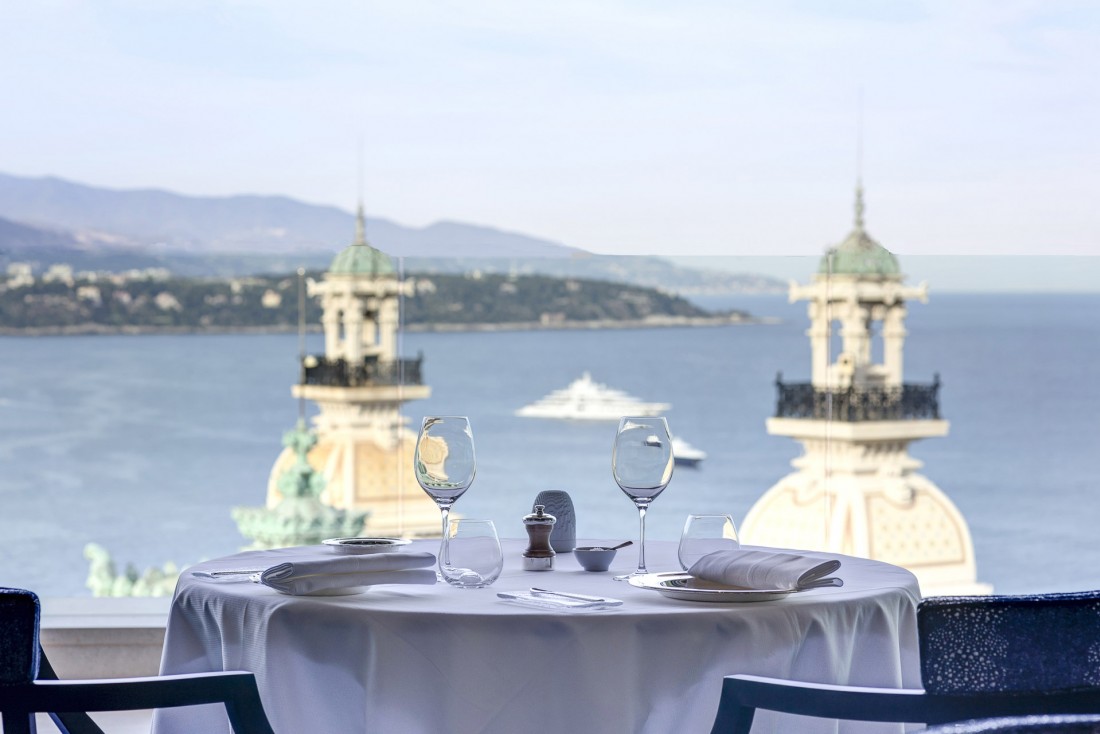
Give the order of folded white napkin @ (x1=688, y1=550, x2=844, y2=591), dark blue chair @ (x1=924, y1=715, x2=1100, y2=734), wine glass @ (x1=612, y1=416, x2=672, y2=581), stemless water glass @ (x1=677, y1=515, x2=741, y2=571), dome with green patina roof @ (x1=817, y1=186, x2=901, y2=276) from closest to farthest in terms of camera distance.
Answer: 1. dark blue chair @ (x1=924, y1=715, x2=1100, y2=734)
2. folded white napkin @ (x1=688, y1=550, x2=844, y2=591)
3. stemless water glass @ (x1=677, y1=515, x2=741, y2=571)
4. wine glass @ (x1=612, y1=416, x2=672, y2=581)
5. dome with green patina roof @ (x1=817, y1=186, x2=901, y2=276)

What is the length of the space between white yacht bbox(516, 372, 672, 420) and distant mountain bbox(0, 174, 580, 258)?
58 centimetres

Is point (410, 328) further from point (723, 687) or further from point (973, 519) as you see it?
point (723, 687)

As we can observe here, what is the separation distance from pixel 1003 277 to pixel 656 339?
4.63 ft

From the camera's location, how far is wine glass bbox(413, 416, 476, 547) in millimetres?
2082

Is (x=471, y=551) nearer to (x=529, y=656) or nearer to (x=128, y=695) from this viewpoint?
(x=529, y=656)

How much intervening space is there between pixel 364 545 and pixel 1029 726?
4.66ft

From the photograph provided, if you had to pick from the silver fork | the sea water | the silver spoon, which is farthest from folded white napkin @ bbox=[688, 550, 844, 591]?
the sea water

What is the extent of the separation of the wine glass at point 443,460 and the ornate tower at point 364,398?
Answer: 2.75m

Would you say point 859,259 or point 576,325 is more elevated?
point 859,259

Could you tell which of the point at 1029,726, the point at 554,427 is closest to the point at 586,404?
the point at 554,427

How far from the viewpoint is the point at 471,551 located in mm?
1925

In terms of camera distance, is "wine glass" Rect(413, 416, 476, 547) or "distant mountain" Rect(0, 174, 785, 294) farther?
"distant mountain" Rect(0, 174, 785, 294)

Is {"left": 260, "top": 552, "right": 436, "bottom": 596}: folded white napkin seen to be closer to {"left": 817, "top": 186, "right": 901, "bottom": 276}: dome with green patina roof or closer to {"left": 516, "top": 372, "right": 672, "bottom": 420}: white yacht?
{"left": 516, "top": 372, "right": 672, "bottom": 420}: white yacht

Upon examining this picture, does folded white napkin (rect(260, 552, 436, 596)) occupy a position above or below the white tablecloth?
above
